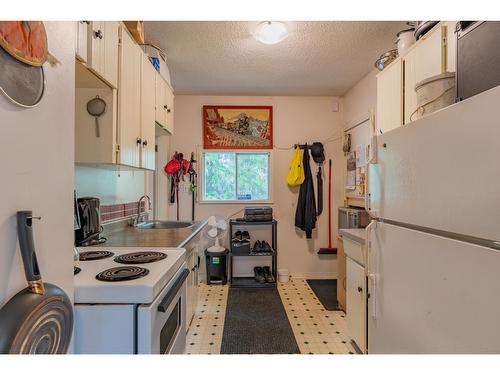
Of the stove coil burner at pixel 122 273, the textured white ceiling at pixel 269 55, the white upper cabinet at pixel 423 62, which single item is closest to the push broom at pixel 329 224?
the textured white ceiling at pixel 269 55

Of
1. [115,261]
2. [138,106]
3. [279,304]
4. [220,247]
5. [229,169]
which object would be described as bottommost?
[279,304]

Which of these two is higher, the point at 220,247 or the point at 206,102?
the point at 206,102

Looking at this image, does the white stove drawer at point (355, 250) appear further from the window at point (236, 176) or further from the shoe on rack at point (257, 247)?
the window at point (236, 176)

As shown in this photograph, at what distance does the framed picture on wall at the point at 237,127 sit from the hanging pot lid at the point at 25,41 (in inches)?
119

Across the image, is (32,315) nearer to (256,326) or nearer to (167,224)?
(256,326)

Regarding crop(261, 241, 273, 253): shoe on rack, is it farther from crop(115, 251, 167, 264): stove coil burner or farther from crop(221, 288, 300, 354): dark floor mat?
crop(115, 251, 167, 264): stove coil burner

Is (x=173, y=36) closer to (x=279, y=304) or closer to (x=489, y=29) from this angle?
(x=489, y=29)

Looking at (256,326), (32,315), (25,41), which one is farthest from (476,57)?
(256,326)

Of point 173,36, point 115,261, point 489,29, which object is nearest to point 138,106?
point 173,36

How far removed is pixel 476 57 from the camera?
3.57 ft

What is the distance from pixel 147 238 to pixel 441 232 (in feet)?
5.63
